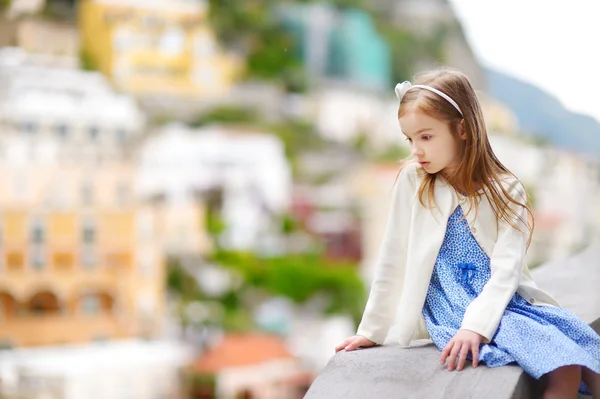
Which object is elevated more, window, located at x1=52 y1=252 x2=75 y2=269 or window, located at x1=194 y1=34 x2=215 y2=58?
window, located at x1=194 y1=34 x2=215 y2=58

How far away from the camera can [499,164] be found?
461 mm

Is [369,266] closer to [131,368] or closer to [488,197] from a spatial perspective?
[131,368]

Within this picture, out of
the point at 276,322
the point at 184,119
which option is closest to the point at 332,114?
the point at 184,119

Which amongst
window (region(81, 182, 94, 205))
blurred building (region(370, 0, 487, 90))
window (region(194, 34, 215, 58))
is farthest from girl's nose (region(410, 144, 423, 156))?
blurred building (region(370, 0, 487, 90))

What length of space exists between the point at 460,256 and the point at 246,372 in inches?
310

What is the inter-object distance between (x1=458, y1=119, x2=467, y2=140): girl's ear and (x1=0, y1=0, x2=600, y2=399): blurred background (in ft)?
24.1

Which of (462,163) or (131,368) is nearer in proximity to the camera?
(462,163)

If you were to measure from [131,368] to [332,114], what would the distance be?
13.8 feet

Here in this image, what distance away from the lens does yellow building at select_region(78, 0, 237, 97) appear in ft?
32.7

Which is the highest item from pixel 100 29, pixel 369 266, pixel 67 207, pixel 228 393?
pixel 100 29

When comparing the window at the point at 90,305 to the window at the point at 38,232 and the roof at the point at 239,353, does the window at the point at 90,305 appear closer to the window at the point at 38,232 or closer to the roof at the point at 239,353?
the window at the point at 38,232

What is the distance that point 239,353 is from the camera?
27.3ft

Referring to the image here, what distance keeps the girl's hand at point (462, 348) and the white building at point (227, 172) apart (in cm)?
939

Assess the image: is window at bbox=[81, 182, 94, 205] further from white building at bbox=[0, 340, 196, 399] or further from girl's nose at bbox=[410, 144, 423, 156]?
girl's nose at bbox=[410, 144, 423, 156]
